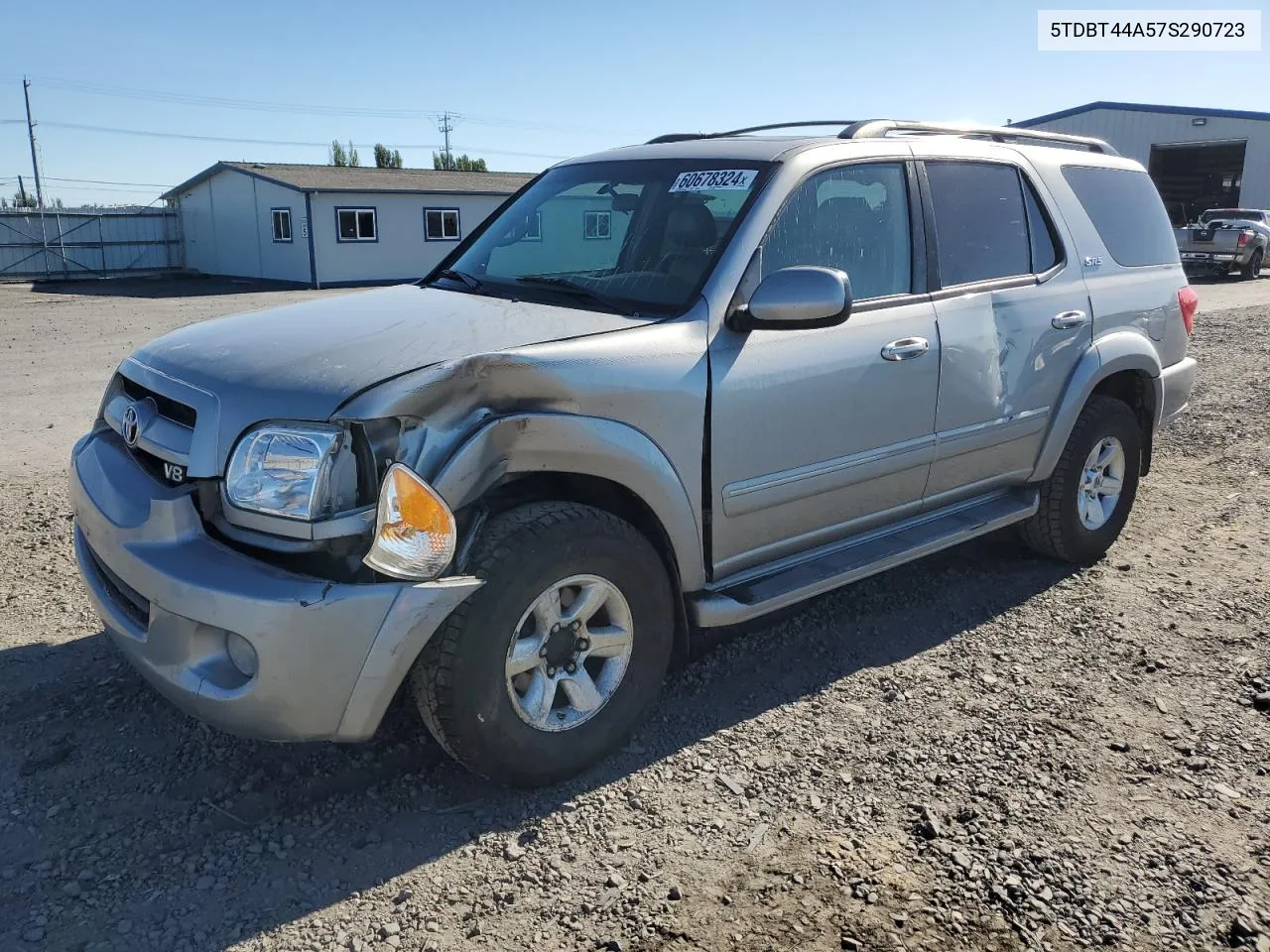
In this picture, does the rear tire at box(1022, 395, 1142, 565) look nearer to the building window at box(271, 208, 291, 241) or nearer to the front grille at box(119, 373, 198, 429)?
the front grille at box(119, 373, 198, 429)

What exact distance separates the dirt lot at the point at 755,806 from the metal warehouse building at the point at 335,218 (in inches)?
1035

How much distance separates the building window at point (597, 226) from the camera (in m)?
3.99

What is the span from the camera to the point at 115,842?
2.83 m

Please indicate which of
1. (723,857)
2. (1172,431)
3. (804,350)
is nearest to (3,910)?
(723,857)

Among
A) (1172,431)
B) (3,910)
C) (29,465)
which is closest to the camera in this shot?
(3,910)

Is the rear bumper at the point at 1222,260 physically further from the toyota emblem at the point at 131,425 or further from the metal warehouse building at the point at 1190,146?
the toyota emblem at the point at 131,425

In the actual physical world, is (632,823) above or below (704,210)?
below

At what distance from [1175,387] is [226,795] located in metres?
4.96

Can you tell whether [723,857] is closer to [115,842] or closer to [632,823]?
[632,823]

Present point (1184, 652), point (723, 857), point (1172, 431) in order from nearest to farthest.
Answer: point (723, 857) < point (1184, 652) < point (1172, 431)

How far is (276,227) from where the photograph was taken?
30.4 metres

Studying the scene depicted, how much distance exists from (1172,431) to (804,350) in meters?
5.69

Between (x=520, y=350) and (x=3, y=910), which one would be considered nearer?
(x=3, y=910)

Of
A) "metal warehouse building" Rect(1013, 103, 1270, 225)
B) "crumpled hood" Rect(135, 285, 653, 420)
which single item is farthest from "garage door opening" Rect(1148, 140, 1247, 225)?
"crumpled hood" Rect(135, 285, 653, 420)
